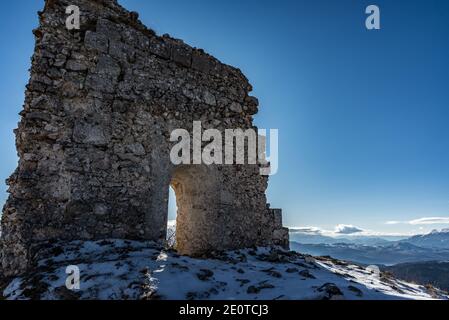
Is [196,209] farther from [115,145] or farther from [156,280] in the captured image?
[156,280]

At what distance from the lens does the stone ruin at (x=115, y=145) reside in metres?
4.23

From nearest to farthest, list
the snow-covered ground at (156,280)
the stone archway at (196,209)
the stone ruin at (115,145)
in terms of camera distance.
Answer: the snow-covered ground at (156,280) → the stone ruin at (115,145) → the stone archway at (196,209)

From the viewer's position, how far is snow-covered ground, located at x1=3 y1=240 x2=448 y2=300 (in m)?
2.88

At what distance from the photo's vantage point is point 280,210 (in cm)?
686

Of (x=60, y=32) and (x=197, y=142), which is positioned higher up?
(x=60, y=32)

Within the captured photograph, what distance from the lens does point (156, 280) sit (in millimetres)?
3086

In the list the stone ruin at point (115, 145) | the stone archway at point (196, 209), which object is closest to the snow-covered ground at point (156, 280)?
the stone ruin at point (115, 145)

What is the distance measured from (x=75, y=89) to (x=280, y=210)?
4.65 metres

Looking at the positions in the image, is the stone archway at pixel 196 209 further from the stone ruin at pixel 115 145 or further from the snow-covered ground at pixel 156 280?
the snow-covered ground at pixel 156 280

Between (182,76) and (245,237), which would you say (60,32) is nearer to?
(182,76)

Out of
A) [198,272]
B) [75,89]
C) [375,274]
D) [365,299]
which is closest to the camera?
[365,299]

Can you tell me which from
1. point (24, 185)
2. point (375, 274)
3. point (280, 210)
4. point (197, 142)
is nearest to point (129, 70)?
point (197, 142)

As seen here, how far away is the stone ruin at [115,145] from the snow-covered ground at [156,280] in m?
0.56

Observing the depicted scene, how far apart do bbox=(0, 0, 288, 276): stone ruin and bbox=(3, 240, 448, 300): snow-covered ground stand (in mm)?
557
